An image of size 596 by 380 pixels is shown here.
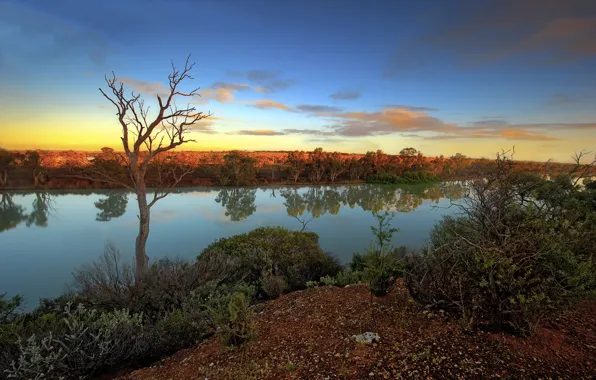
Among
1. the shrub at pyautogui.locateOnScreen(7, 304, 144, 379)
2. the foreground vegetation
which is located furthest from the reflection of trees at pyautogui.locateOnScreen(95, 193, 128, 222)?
the shrub at pyautogui.locateOnScreen(7, 304, 144, 379)

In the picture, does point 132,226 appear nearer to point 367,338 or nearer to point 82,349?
point 82,349

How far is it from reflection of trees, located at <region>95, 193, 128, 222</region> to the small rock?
1928 cm

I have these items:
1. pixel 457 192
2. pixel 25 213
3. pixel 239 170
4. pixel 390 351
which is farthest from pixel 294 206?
pixel 390 351

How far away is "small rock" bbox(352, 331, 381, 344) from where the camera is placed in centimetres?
307

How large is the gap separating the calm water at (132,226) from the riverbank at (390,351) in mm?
2795

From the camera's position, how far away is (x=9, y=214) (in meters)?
19.6

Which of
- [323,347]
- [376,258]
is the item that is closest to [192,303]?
[323,347]

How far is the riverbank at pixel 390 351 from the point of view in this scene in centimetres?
259

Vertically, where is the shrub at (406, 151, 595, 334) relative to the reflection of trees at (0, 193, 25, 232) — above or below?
above

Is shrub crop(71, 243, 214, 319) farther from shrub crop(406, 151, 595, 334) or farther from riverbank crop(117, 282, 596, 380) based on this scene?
shrub crop(406, 151, 595, 334)

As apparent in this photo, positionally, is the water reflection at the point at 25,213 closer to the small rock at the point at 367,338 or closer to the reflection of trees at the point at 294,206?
the reflection of trees at the point at 294,206

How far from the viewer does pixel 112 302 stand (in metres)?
5.05

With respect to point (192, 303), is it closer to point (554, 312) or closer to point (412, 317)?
point (412, 317)

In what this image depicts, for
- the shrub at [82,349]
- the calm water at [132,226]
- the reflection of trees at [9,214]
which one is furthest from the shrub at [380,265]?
the reflection of trees at [9,214]
